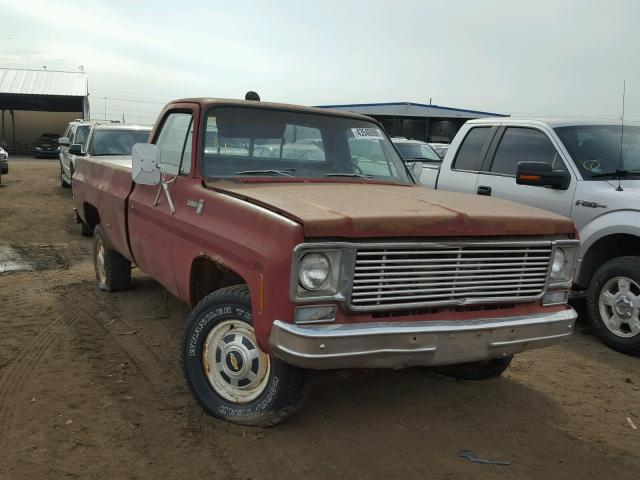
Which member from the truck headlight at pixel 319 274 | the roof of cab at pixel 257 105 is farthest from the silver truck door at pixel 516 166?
the truck headlight at pixel 319 274

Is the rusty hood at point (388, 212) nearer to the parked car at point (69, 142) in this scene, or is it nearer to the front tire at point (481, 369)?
the front tire at point (481, 369)

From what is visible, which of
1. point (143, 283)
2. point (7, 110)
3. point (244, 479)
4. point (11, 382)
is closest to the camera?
point (244, 479)

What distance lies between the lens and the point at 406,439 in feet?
11.3

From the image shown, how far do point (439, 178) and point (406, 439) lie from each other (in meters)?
4.14

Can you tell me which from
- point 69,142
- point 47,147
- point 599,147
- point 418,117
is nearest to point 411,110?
point 418,117

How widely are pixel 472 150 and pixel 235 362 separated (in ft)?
14.2

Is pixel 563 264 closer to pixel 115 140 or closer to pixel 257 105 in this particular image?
pixel 257 105

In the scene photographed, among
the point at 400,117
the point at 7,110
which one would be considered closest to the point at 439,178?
the point at 400,117

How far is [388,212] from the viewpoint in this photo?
124 inches

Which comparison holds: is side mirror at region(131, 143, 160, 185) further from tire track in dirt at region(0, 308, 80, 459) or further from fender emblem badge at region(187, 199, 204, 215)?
tire track in dirt at region(0, 308, 80, 459)

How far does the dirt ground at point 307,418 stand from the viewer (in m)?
3.14

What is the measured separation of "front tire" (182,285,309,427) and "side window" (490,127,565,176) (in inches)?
148

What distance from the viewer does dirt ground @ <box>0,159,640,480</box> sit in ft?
10.3

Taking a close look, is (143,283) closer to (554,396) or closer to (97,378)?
(97,378)
